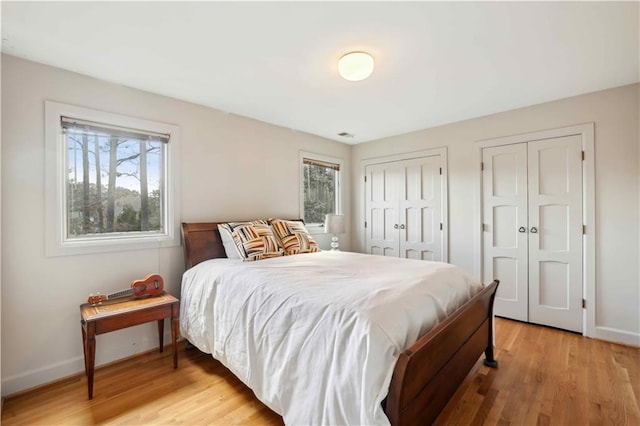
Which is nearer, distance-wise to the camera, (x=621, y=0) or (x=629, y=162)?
(x=621, y=0)

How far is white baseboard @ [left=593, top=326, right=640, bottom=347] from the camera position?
2.53m

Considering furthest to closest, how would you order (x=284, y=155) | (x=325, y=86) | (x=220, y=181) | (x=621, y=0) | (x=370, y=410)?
(x=284, y=155), (x=220, y=181), (x=325, y=86), (x=621, y=0), (x=370, y=410)

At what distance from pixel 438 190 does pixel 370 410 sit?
309 centimetres

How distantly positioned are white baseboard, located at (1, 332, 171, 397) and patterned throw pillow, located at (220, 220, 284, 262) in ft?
3.49

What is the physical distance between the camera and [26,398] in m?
1.91

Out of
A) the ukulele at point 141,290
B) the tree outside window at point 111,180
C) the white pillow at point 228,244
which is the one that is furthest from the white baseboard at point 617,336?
the tree outside window at point 111,180

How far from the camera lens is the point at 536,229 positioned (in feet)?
9.94

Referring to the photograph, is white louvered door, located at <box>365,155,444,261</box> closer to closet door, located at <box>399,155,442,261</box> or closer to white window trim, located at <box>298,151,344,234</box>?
closet door, located at <box>399,155,442,261</box>

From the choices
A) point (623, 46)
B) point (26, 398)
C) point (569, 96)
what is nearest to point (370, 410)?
point (26, 398)

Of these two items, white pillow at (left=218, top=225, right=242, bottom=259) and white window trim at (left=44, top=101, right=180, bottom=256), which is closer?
white window trim at (left=44, top=101, right=180, bottom=256)

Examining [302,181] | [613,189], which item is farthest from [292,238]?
[613,189]

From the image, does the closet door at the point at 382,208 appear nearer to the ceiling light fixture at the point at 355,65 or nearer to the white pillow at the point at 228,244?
the ceiling light fixture at the point at 355,65

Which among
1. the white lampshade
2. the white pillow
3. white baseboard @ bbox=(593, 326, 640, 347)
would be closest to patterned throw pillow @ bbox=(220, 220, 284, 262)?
the white pillow

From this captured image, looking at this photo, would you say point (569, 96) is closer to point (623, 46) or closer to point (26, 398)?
point (623, 46)
